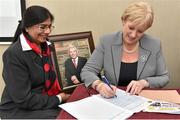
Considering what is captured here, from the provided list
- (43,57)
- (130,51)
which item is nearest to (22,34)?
(43,57)

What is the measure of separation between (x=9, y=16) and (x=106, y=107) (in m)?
1.56

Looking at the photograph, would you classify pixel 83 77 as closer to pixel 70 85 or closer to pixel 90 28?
pixel 70 85

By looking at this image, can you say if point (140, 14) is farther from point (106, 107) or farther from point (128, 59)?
point (106, 107)

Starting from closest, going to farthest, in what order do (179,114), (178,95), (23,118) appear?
1. (179,114)
2. (178,95)
3. (23,118)

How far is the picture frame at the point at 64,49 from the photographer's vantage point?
1754mm

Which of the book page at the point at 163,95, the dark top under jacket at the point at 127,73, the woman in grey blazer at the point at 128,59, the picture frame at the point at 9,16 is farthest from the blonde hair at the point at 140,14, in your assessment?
the picture frame at the point at 9,16

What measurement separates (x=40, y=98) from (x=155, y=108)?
2.40 ft

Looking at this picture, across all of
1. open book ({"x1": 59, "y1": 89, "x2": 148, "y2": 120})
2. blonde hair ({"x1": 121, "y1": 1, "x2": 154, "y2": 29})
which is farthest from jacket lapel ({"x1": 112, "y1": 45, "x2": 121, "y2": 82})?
open book ({"x1": 59, "y1": 89, "x2": 148, "y2": 120})

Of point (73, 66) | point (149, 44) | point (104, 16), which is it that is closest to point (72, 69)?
point (73, 66)

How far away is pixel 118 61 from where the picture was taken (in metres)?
1.77

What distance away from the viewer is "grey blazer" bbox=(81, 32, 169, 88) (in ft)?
5.71

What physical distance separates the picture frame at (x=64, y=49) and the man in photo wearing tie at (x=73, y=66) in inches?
0.7

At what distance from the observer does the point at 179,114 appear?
1.20m

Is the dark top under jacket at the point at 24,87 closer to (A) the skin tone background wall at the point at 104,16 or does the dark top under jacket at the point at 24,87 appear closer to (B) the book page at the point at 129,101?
(B) the book page at the point at 129,101
